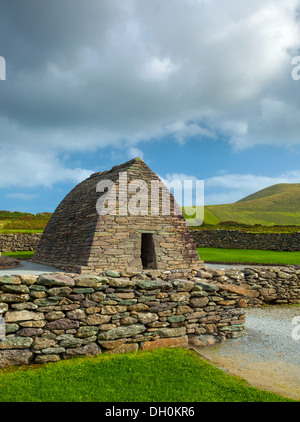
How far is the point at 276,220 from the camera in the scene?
9281 cm

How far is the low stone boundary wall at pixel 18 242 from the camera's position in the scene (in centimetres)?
3498

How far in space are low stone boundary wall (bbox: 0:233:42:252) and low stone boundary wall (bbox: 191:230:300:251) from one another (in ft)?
65.6

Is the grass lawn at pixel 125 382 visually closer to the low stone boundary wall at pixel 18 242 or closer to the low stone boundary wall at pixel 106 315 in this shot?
the low stone boundary wall at pixel 106 315

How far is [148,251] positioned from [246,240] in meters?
21.3

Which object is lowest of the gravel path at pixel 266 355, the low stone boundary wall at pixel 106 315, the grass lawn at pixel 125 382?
the gravel path at pixel 266 355

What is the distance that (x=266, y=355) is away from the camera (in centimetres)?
598

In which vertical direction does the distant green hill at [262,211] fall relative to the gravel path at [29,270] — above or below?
above

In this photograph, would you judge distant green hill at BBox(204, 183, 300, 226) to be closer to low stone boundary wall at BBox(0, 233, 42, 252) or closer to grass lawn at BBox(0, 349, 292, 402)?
low stone boundary wall at BBox(0, 233, 42, 252)

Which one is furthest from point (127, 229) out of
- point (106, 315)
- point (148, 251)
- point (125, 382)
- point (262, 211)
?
point (262, 211)

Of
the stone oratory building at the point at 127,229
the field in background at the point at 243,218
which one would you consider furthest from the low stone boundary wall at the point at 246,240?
the stone oratory building at the point at 127,229

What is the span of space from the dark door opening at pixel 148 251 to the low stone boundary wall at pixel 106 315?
8138 mm

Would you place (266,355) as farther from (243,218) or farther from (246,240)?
(243,218)

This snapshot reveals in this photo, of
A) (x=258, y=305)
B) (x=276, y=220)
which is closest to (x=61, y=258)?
(x=258, y=305)

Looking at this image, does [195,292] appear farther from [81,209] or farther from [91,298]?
[81,209]
